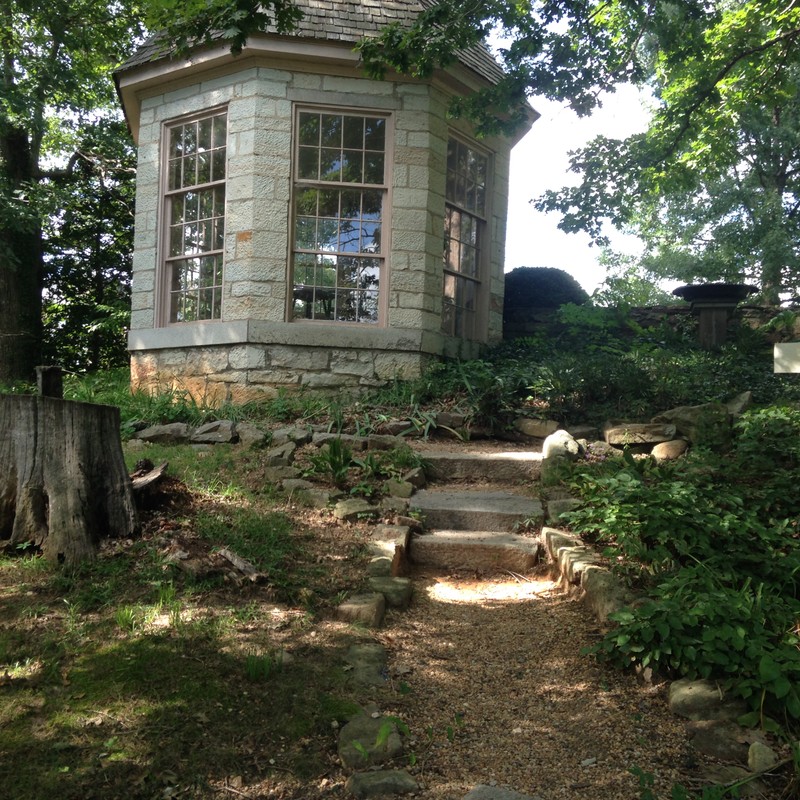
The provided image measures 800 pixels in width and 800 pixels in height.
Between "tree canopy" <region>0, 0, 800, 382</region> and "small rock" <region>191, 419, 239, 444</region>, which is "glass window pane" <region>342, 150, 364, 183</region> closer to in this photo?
"tree canopy" <region>0, 0, 800, 382</region>

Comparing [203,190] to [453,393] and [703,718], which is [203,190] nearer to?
[453,393]

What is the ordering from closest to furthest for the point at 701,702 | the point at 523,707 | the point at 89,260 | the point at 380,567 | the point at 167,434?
the point at 701,702
the point at 523,707
the point at 380,567
the point at 167,434
the point at 89,260

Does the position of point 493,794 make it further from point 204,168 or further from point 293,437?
point 204,168

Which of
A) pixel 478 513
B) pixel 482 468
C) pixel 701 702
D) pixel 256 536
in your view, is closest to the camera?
pixel 701 702

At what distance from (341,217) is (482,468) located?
149 inches

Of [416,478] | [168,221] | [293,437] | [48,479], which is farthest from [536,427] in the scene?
[168,221]

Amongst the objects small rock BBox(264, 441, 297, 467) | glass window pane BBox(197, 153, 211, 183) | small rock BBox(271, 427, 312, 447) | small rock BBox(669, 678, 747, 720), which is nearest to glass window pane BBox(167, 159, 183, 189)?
glass window pane BBox(197, 153, 211, 183)

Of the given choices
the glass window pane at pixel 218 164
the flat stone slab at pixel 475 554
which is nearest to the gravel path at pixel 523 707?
the flat stone slab at pixel 475 554

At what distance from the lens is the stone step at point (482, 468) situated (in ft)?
19.9

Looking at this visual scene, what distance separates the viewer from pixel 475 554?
15.0ft

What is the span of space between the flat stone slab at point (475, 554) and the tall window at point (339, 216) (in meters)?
4.24

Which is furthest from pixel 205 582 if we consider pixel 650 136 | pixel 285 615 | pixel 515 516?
pixel 650 136

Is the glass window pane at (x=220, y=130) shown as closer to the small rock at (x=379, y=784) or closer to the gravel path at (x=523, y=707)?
the gravel path at (x=523, y=707)

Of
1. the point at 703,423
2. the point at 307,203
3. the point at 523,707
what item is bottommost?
the point at 523,707
